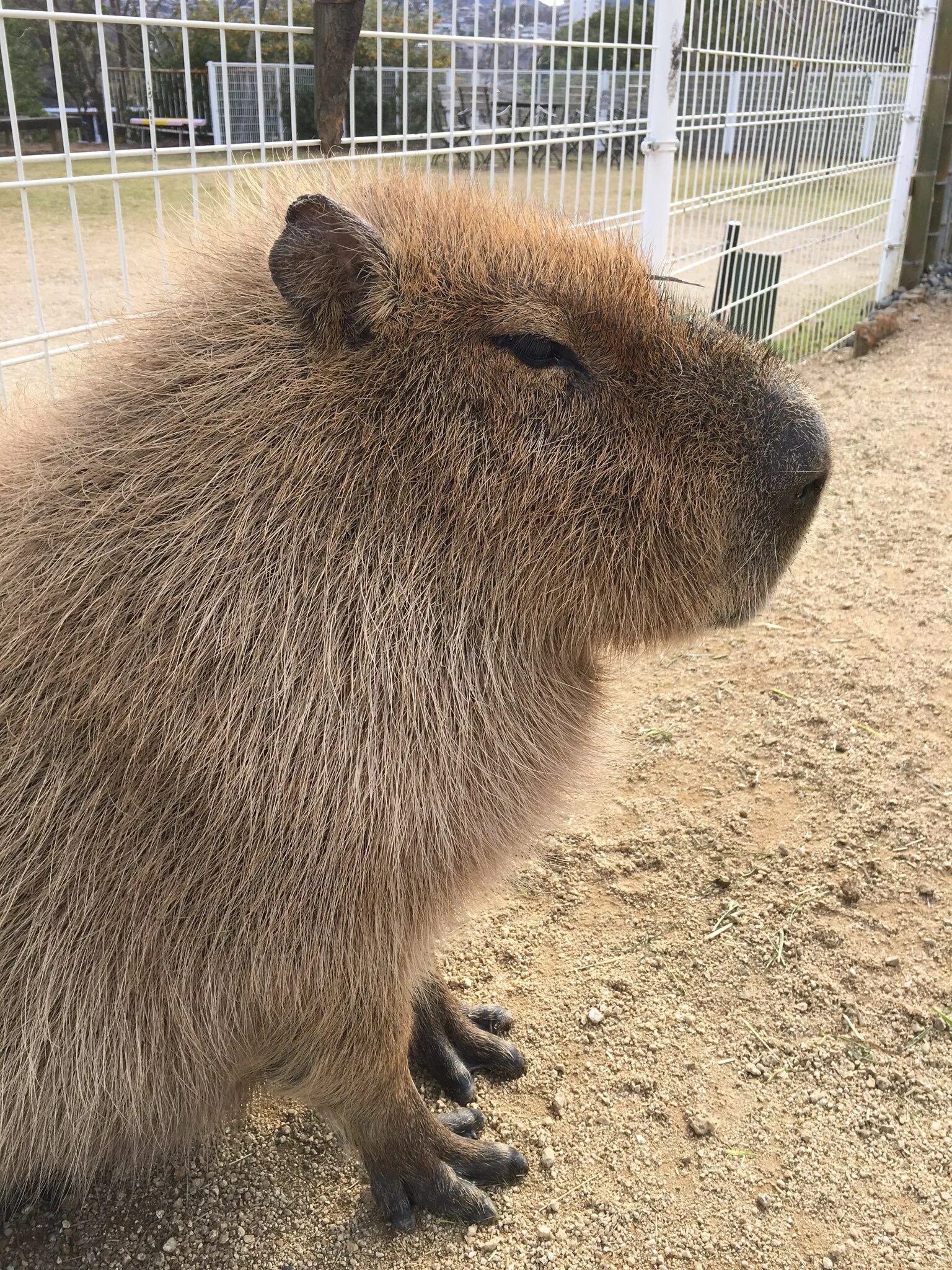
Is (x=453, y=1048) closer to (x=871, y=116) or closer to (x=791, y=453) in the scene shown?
(x=791, y=453)

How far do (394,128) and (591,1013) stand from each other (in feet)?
9.00

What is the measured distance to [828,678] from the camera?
3.45 metres

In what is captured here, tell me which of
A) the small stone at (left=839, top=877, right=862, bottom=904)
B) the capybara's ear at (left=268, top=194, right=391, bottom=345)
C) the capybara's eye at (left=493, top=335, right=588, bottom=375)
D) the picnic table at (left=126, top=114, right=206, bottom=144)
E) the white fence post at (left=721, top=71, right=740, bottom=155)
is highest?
the white fence post at (left=721, top=71, right=740, bottom=155)

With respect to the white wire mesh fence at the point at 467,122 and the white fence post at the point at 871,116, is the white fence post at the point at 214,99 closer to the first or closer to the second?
the white wire mesh fence at the point at 467,122

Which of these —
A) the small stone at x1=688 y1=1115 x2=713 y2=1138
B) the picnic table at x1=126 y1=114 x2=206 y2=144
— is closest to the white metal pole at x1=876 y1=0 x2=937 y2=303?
the picnic table at x1=126 y1=114 x2=206 y2=144

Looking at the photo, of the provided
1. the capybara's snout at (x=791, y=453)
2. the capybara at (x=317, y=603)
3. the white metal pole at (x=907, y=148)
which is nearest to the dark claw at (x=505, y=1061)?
the capybara at (x=317, y=603)

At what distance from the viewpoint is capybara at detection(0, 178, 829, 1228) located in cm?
147

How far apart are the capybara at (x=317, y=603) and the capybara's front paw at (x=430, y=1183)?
8.3 inches

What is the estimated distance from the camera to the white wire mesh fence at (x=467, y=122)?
2.52m

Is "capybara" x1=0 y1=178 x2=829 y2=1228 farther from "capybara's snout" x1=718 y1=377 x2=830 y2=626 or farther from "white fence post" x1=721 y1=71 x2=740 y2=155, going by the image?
"white fence post" x1=721 y1=71 x2=740 y2=155

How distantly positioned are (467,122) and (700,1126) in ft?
10.6

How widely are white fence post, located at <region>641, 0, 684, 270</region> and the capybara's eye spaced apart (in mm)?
2734

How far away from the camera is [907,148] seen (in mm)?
8430

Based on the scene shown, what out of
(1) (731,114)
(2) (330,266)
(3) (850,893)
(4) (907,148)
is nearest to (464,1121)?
(3) (850,893)
